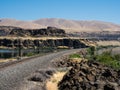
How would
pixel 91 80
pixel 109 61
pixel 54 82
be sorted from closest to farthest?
pixel 91 80, pixel 54 82, pixel 109 61

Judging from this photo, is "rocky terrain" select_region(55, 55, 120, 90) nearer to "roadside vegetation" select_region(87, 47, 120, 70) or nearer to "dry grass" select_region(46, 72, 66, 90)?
"dry grass" select_region(46, 72, 66, 90)

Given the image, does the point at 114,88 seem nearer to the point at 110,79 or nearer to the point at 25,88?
the point at 110,79

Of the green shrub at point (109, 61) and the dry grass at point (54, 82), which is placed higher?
the dry grass at point (54, 82)

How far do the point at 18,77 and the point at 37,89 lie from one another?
3196 millimetres

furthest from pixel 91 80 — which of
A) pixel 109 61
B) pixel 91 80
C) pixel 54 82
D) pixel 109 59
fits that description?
pixel 109 59

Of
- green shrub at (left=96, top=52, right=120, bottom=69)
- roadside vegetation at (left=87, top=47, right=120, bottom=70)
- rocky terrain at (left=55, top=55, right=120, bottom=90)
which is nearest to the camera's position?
rocky terrain at (left=55, top=55, right=120, bottom=90)

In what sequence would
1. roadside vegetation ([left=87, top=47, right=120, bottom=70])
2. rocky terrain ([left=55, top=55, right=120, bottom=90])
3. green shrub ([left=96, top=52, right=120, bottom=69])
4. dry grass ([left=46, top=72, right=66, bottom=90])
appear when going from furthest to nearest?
roadside vegetation ([left=87, top=47, right=120, bottom=70]), green shrub ([left=96, top=52, right=120, bottom=69]), dry grass ([left=46, top=72, right=66, bottom=90]), rocky terrain ([left=55, top=55, right=120, bottom=90])

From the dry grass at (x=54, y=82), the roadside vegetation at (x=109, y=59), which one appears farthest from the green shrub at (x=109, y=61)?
the dry grass at (x=54, y=82)

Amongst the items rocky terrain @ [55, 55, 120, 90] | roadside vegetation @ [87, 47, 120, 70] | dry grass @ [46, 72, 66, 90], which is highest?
rocky terrain @ [55, 55, 120, 90]

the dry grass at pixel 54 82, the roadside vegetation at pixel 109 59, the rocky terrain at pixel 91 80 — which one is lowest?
the roadside vegetation at pixel 109 59

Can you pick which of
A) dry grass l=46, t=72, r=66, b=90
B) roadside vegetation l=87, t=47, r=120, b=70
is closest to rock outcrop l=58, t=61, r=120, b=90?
dry grass l=46, t=72, r=66, b=90

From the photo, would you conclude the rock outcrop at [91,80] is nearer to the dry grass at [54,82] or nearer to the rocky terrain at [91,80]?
the rocky terrain at [91,80]

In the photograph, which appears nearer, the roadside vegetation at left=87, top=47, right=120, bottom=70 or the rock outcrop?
the rock outcrop

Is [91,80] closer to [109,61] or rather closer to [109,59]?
[109,61]
